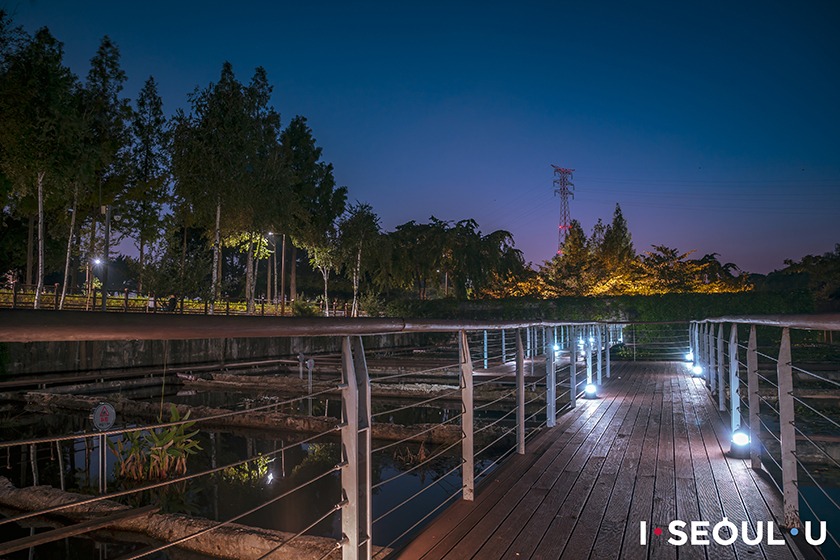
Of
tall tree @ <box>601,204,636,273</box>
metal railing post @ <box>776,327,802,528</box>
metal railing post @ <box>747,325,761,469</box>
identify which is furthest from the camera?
tall tree @ <box>601,204,636,273</box>

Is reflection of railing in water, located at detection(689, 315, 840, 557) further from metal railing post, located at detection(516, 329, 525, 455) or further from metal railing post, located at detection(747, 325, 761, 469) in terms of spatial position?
metal railing post, located at detection(516, 329, 525, 455)

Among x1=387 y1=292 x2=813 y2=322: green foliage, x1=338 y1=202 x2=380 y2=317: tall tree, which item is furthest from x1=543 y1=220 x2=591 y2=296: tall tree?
x1=338 y1=202 x2=380 y2=317: tall tree

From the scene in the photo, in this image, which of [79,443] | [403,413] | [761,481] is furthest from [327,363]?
[761,481]

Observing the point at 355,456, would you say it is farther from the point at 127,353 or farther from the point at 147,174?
the point at 147,174

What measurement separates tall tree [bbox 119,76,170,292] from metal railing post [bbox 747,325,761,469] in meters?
28.3

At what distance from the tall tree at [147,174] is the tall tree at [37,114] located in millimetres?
9196

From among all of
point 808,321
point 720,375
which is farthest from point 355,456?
point 720,375

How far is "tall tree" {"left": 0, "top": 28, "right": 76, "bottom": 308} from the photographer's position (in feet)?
53.9

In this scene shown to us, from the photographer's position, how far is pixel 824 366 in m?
12.5

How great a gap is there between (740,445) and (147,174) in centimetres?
3034

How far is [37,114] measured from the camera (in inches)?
665

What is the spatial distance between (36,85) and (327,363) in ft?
40.9

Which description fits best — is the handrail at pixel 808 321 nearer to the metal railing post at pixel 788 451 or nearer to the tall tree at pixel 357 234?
the metal railing post at pixel 788 451

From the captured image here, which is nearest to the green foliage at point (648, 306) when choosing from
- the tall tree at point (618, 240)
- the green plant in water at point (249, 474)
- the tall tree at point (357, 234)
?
the tall tree at point (357, 234)
